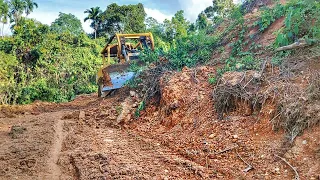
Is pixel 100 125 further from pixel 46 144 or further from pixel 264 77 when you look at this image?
pixel 264 77

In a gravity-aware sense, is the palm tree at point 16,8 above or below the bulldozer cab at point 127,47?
above

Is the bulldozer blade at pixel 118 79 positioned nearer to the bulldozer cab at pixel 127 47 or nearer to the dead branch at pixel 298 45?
the bulldozer cab at pixel 127 47

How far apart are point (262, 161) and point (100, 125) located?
184 inches

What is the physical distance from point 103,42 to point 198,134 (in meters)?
24.9

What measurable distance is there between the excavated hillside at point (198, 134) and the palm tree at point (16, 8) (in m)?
26.8

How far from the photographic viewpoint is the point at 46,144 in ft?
20.4

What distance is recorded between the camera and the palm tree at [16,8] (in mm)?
30531

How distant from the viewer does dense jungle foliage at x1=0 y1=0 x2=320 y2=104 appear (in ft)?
23.3

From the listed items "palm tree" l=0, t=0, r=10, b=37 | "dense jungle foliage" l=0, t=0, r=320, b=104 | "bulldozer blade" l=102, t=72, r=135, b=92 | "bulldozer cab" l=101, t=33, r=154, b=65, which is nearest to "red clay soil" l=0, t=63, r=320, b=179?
"dense jungle foliage" l=0, t=0, r=320, b=104

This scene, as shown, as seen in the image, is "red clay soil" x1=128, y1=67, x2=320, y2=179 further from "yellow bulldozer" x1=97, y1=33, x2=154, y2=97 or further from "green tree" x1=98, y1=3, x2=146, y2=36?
"green tree" x1=98, y1=3, x2=146, y2=36

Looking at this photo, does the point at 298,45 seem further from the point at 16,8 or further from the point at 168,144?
the point at 16,8

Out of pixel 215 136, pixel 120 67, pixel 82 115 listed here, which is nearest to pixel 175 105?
pixel 215 136

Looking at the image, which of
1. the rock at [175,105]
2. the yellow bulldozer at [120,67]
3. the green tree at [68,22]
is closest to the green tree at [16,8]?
the green tree at [68,22]

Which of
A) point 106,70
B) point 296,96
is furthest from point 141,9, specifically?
point 296,96
